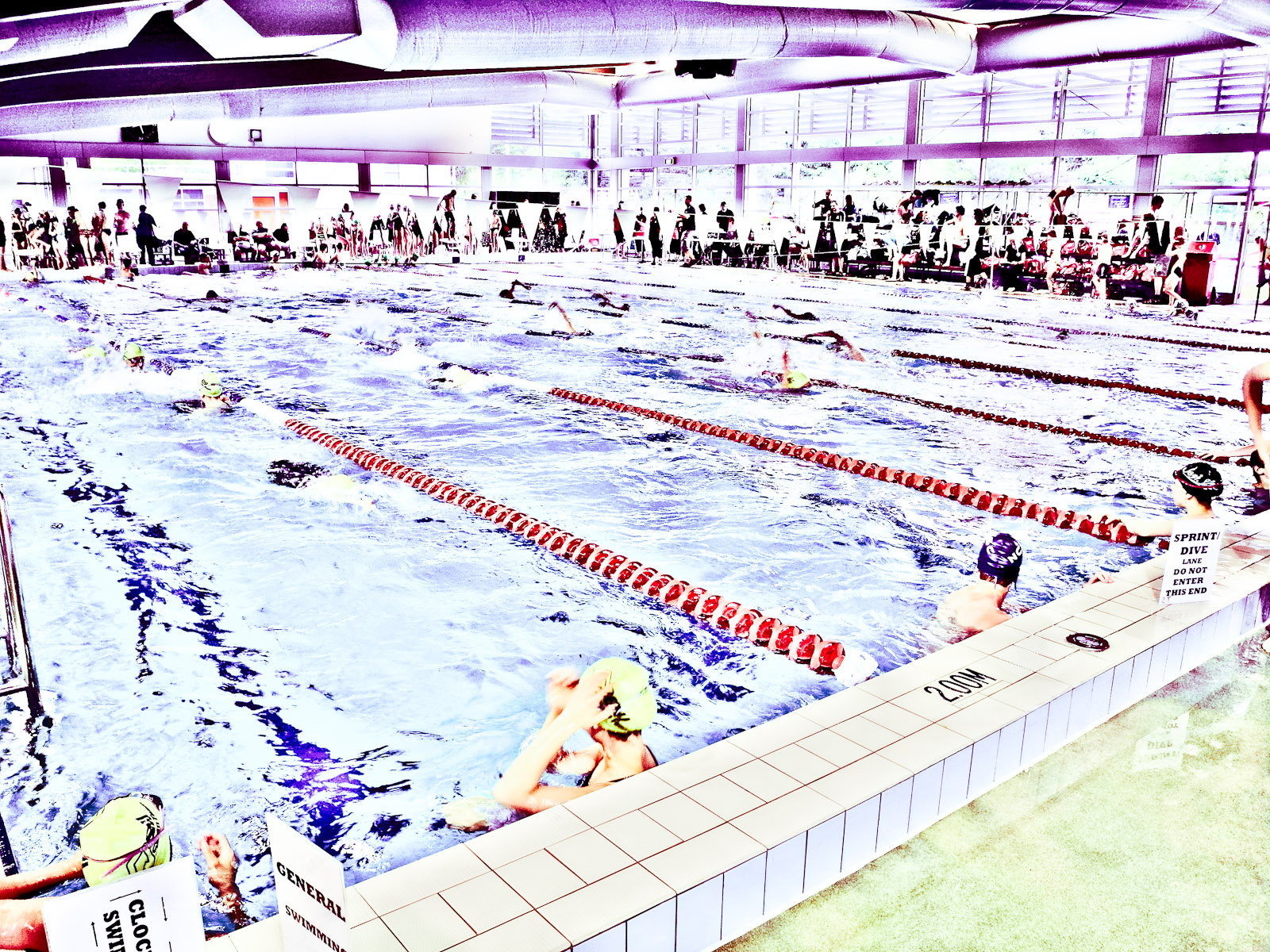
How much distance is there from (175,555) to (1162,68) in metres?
17.3

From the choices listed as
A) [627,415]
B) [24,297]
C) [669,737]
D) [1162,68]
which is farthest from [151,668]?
[1162,68]

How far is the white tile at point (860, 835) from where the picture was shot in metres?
2.01

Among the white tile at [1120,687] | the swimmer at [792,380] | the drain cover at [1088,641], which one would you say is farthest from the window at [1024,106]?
the white tile at [1120,687]

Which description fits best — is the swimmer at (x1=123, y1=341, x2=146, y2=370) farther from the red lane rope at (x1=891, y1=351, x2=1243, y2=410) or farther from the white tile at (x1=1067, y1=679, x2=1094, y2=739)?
the white tile at (x1=1067, y1=679, x2=1094, y2=739)

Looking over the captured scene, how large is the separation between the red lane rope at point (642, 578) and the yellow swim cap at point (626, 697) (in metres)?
0.99

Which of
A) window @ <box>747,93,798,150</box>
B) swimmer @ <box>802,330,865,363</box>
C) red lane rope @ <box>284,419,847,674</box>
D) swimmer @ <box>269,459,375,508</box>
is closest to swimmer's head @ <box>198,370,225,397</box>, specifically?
swimmer @ <box>269,459,375,508</box>

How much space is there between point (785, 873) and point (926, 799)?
1.45 ft

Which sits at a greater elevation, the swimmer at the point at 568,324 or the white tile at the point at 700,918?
the swimmer at the point at 568,324

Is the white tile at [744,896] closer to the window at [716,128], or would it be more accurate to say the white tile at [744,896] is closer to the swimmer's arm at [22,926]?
the swimmer's arm at [22,926]

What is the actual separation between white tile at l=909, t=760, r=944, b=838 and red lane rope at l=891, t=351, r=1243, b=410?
18.9 ft

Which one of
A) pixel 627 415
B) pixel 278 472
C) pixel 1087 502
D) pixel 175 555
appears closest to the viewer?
pixel 175 555

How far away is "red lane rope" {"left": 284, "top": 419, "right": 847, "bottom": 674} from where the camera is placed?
3291mm

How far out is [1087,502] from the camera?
4.71 metres

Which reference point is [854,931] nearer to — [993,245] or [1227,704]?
[1227,704]
